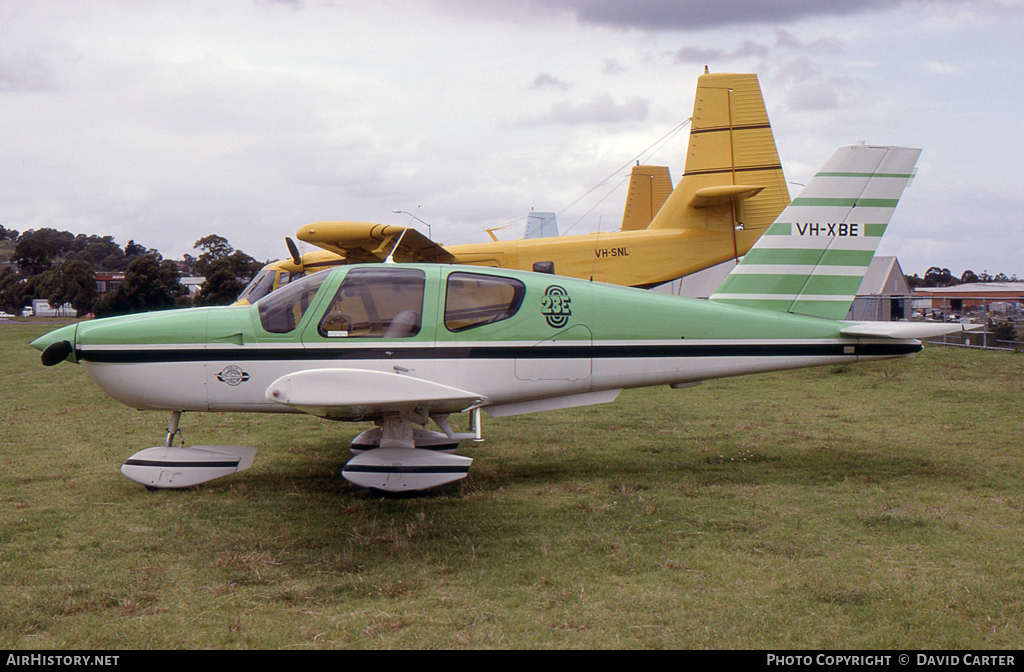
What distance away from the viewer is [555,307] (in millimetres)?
6336

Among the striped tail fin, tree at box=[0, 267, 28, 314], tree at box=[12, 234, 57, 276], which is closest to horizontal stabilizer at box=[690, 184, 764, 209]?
the striped tail fin

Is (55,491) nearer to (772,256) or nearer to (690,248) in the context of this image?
(772,256)

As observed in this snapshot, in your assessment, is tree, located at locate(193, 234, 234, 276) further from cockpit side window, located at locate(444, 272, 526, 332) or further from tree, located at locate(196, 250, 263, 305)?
cockpit side window, located at locate(444, 272, 526, 332)

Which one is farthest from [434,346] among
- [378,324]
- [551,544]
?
[551,544]

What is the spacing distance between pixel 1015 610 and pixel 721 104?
822 centimetres

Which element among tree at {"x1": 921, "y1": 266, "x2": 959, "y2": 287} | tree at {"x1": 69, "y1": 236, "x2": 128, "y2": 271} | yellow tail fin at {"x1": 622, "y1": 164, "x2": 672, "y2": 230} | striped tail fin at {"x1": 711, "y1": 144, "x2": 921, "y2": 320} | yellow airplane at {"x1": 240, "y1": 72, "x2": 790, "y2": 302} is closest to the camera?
striped tail fin at {"x1": 711, "y1": 144, "x2": 921, "y2": 320}

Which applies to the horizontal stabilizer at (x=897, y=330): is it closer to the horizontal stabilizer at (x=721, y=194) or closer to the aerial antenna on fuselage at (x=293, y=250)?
the horizontal stabilizer at (x=721, y=194)

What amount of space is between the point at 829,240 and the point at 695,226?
3.14 m

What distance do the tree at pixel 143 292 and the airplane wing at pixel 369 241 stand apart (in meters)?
32.8

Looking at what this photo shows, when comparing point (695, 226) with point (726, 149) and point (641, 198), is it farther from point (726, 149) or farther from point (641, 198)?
point (641, 198)

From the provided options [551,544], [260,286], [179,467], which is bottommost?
[551,544]

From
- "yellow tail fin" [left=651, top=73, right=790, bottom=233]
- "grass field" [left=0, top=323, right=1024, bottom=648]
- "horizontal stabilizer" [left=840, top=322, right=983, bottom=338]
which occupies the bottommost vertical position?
"grass field" [left=0, top=323, right=1024, bottom=648]

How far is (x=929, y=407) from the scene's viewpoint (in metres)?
10.1

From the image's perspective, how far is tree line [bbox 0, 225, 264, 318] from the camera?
134ft
